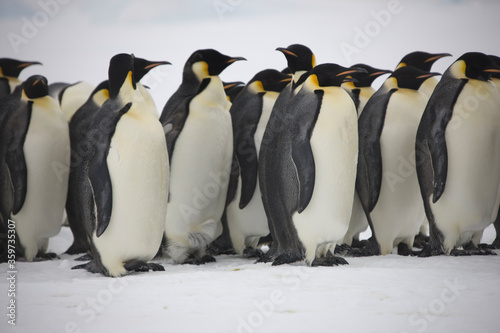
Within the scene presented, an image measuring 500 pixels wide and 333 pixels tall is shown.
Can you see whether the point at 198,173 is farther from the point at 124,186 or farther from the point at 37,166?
the point at 37,166

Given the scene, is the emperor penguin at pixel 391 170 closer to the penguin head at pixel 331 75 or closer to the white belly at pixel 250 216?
the penguin head at pixel 331 75

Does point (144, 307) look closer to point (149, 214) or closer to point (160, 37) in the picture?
point (149, 214)

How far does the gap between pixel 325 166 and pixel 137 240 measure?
1.01 m

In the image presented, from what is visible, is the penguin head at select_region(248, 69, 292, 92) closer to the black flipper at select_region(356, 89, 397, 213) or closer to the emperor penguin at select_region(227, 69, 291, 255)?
the emperor penguin at select_region(227, 69, 291, 255)

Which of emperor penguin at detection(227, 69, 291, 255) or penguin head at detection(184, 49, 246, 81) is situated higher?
penguin head at detection(184, 49, 246, 81)

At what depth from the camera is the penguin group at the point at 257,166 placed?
293 centimetres

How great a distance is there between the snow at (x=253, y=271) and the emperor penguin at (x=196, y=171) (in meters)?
0.21

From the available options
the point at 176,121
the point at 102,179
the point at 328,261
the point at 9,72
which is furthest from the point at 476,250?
the point at 9,72

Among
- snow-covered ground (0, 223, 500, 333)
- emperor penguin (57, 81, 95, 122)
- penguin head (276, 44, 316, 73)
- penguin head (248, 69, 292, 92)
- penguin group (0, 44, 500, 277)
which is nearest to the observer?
snow-covered ground (0, 223, 500, 333)

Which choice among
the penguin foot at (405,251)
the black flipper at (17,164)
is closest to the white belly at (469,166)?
the penguin foot at (405,251)

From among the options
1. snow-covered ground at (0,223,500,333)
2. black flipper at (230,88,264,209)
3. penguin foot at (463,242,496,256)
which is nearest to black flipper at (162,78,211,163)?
black flipper at (230,88,264,209)

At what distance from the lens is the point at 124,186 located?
2871 mm

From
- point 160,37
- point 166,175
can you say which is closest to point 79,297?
point 166,175

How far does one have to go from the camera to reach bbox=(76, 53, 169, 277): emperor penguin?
2850 mm
